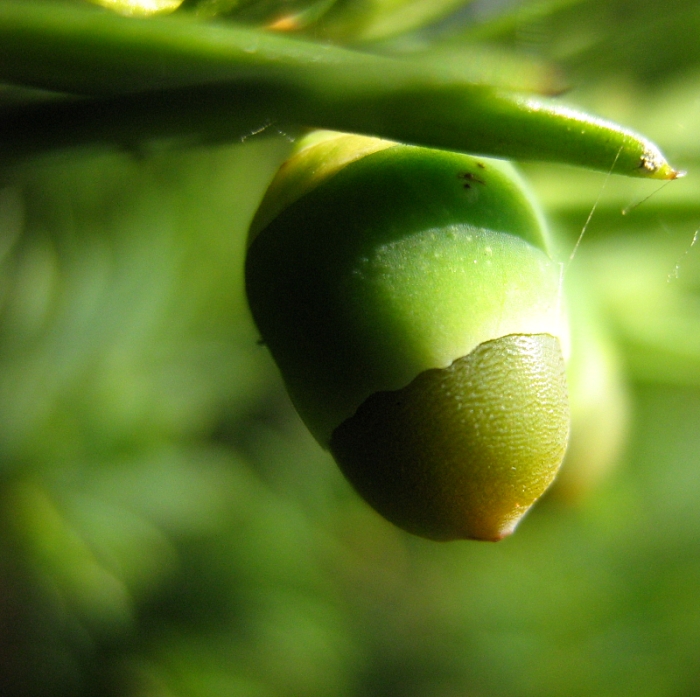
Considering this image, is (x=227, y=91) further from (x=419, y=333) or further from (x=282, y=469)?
(x=282, y=469)

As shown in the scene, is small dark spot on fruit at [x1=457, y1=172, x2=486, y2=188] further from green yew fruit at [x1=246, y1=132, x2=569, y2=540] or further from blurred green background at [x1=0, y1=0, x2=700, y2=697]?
blurred green background at [x1=0, y1=0, x2=700, y2=697]

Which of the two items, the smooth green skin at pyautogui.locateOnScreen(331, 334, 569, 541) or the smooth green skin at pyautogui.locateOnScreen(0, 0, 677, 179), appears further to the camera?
the smooth green skin at pyautogui.locateOnScreen(331, 334, 569, 541)

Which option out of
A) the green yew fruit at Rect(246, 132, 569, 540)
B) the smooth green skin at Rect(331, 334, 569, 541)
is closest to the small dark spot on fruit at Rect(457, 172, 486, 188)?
the green yew fruit at Rect(246, 132, 569, 540)

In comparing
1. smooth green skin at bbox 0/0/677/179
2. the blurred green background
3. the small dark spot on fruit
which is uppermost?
smooth green skin at bbox 0/0/677/179

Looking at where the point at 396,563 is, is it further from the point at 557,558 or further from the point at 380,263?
the point at 380,263

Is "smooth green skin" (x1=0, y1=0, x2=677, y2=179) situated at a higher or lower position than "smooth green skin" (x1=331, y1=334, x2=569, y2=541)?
higher

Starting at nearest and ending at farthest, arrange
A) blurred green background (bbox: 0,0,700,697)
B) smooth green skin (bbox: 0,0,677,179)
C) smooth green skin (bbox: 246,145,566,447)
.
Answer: smooth green skin (bbox: 0,0,677,179) < smooth green skin (bbox: 246,145,566,447) < blurred green background (bbox: 0,0,700,697)

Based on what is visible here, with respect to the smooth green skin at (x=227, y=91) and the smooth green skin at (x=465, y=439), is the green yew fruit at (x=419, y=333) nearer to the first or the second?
the smooth green skin at (x=465, y=439)
